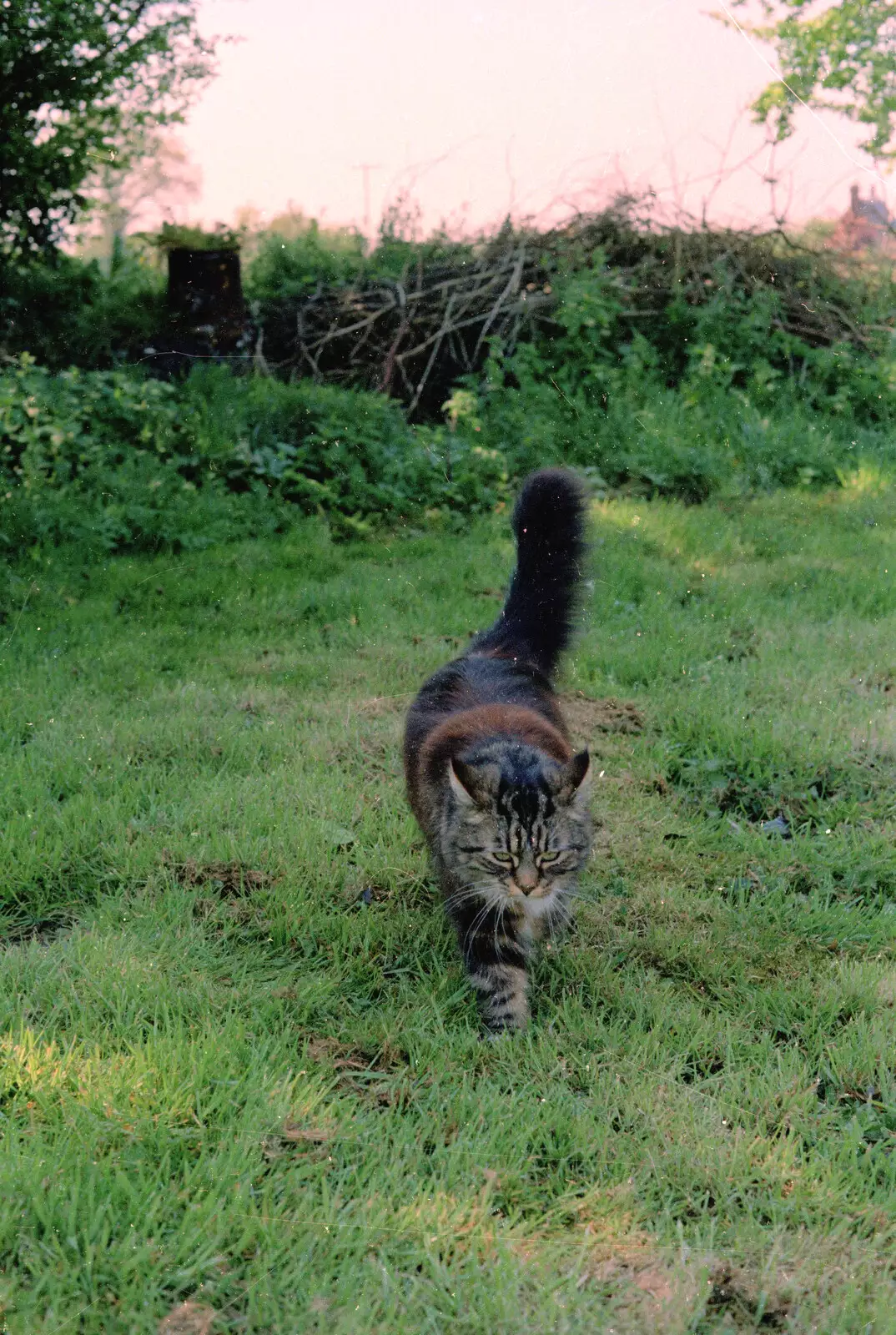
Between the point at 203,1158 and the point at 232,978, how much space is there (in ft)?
2.55

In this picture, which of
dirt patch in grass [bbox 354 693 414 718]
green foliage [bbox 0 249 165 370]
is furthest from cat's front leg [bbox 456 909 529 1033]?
green foliage [bbox 0 249 165 370]

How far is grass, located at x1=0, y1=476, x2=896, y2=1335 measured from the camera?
2129 mm

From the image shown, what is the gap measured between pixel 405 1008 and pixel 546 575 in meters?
1.71

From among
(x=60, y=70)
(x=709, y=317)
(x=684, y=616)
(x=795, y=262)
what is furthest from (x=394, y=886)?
(x=795, y=262)

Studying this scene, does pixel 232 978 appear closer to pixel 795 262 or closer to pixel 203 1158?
pixel 203 1158

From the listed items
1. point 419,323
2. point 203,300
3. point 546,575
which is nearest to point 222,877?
point 546,575

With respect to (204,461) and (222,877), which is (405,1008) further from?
(204,461)

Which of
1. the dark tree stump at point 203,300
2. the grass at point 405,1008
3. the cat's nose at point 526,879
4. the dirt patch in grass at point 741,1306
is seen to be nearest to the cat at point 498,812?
the cat's nose at point 526,879

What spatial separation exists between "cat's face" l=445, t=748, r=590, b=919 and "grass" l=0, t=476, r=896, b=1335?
0.35 meters

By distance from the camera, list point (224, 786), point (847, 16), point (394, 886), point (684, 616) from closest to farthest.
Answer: point (394, 886), point (224, 786), point (684, 616), point (847, 16)

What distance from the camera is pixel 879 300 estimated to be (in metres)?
9.37

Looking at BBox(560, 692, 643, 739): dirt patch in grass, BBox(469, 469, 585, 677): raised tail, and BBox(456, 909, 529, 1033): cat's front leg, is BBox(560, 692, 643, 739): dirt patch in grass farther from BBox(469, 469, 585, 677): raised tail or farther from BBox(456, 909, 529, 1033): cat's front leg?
BBox(456, 909, 529, 1033): cat's front leg

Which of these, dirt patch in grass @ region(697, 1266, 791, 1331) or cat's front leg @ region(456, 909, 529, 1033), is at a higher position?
cat's front leg @ region(456, 909, 529, 1033)

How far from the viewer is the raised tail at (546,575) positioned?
406 cm
